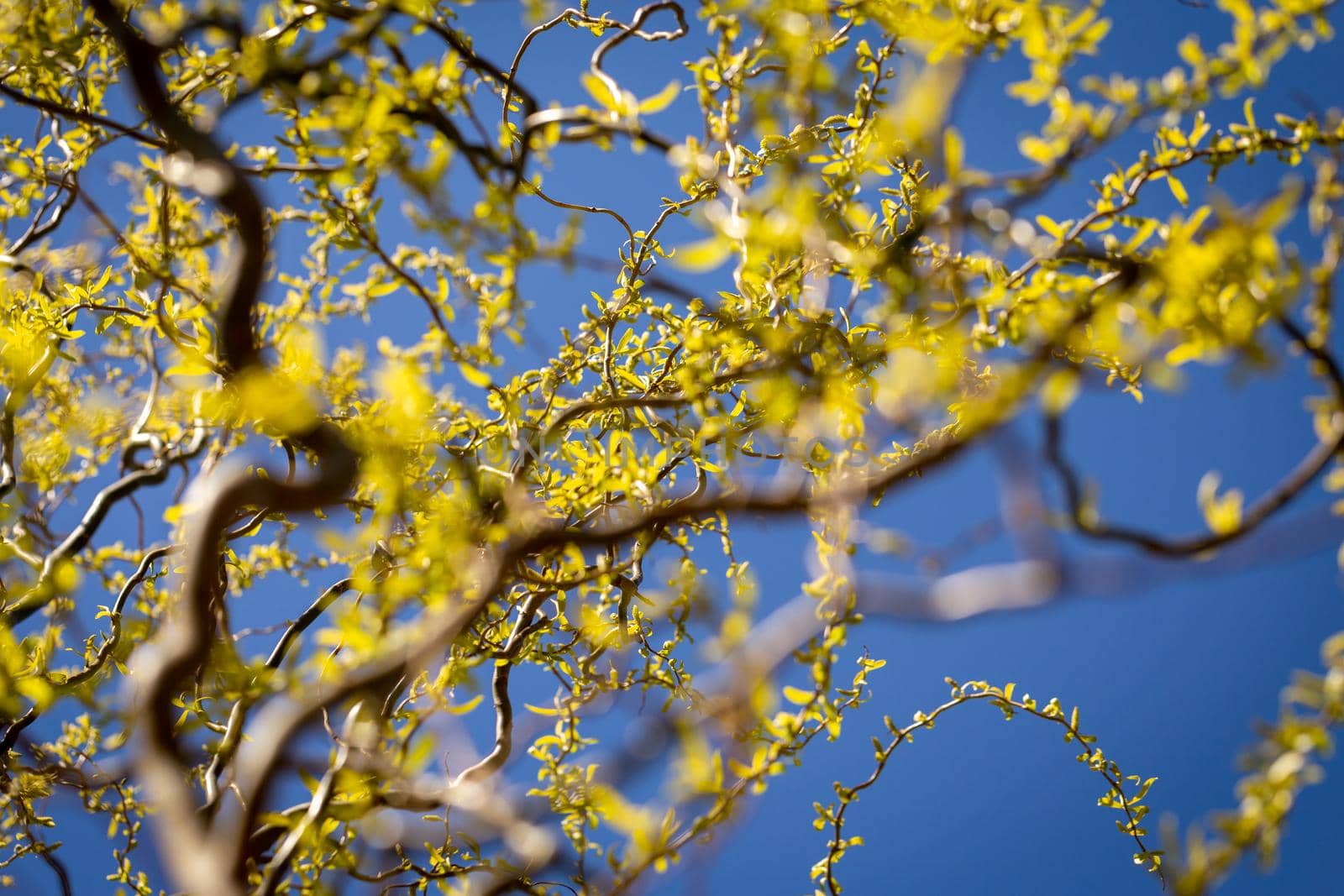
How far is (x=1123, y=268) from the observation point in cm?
95

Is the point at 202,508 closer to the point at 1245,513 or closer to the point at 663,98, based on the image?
the point at 663,98

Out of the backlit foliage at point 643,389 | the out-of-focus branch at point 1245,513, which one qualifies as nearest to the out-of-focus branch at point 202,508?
the backlit foliage at point 643,389

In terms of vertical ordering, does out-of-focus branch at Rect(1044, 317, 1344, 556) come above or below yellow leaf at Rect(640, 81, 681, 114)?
below

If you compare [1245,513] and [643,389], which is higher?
[643,389]

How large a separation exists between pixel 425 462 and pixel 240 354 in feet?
2.24

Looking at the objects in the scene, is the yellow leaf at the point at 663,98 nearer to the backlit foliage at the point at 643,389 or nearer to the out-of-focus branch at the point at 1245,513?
the backlit foliage at the point at 643,389

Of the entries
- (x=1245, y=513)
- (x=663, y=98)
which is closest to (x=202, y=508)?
(x=663, y=98)

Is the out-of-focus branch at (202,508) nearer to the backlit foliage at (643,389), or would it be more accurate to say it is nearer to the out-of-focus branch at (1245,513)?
the backlit foliage at (643,389)

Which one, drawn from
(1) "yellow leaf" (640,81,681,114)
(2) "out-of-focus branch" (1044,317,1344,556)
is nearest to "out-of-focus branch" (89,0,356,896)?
(1) "yellow leaf" (640,81,681,114)

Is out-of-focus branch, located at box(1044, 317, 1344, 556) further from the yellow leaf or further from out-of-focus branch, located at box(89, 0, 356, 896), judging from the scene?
out-of-focus branch, located at box(89, 0, 356, 896)

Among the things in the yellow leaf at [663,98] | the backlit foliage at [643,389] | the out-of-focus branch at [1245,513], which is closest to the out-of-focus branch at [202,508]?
the backlit foliage at [643,389]

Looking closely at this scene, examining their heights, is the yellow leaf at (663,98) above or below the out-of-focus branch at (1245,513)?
above

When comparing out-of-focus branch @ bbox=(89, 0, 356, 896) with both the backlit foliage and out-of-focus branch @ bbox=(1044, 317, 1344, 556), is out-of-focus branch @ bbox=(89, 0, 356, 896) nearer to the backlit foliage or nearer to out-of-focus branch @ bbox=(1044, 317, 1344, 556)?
the backlit foliage

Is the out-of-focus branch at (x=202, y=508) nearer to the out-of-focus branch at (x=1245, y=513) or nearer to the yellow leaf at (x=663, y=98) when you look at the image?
the yellow leaf at (x=663, y=98)
